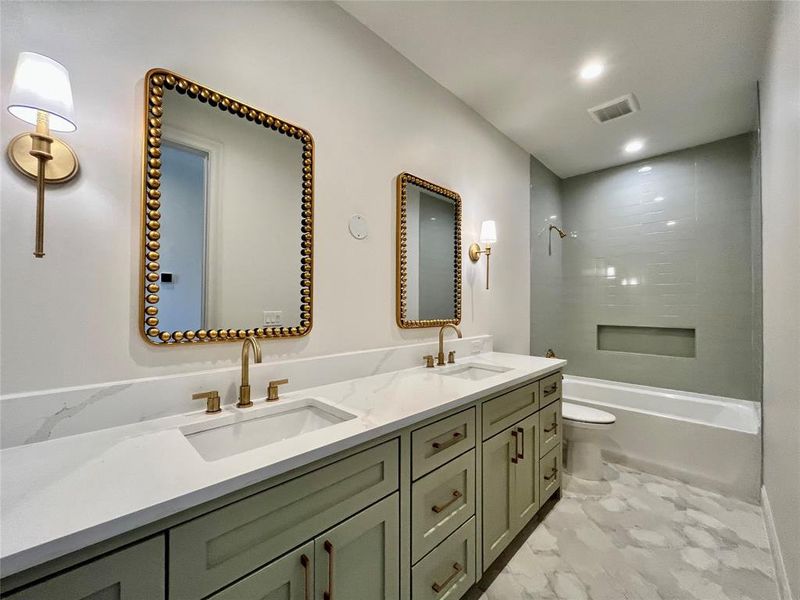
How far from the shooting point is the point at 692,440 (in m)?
2.28

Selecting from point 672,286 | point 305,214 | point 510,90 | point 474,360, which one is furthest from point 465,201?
point 672,286

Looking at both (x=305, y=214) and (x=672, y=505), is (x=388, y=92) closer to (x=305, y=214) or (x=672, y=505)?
(x=305, y=214)

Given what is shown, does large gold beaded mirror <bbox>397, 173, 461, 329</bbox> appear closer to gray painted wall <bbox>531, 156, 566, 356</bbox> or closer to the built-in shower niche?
gray painted wall <bbox>531, 156, 566, 356</bbox>

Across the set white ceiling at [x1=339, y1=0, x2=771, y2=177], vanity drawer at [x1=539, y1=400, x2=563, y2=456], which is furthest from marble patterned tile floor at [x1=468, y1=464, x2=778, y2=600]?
white ceiling at [x1=339, y1=0, x2=771, y2=177]

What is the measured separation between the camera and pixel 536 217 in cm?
321

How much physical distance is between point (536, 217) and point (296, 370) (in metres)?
2.78

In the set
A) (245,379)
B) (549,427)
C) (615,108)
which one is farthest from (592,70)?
(245,379)

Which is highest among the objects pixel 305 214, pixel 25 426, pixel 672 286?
pixel 305 214

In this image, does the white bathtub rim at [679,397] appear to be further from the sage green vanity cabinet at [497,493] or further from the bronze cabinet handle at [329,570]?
the bronze cabinet handle at [329,570]

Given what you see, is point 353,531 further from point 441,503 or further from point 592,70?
point 592,70

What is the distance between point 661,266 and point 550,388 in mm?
2079

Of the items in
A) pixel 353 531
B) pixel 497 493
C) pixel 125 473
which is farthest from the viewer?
pixel 497 493

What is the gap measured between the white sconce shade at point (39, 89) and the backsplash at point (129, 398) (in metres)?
0.70

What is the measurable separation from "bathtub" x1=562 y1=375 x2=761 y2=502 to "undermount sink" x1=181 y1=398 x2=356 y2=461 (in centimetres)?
238
